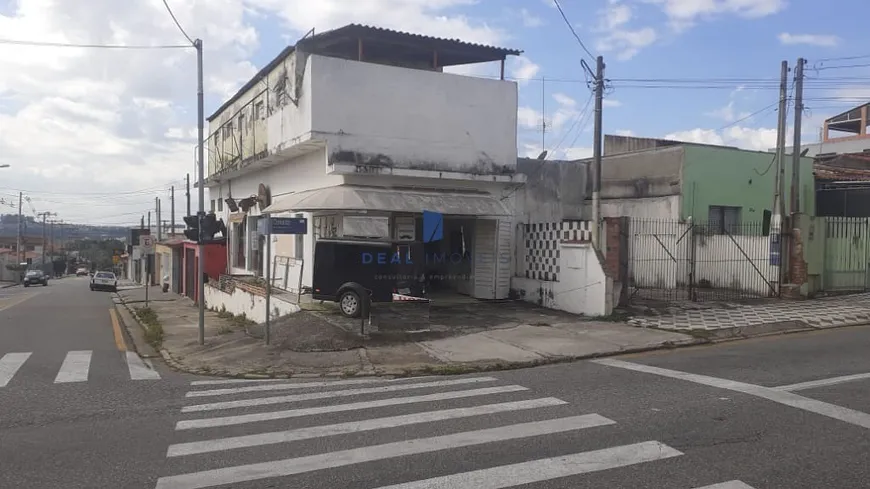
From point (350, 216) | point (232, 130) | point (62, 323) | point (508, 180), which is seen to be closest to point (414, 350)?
point (350, 216)

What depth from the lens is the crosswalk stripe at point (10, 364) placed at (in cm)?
930

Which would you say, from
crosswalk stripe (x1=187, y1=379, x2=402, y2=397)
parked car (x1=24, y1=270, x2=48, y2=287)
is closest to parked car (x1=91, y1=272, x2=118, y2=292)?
parked car (x1=24, y1=270, x2=48, y2=287)

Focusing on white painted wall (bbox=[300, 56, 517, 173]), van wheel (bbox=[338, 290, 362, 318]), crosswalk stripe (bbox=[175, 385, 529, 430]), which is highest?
white painted wall (bbox=[300, 56, 517, 173])

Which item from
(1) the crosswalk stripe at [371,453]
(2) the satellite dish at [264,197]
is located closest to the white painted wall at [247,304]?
(2) the satellite dish at [264,197]

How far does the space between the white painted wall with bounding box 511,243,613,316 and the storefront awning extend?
2.32 m

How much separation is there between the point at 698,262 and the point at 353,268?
435 inches

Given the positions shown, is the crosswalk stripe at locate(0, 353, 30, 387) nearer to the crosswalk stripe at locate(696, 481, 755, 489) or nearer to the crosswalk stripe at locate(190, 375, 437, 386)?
the crosswalk stripe at locate(190, 375, 437, 386)

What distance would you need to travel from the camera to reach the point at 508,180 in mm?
17984

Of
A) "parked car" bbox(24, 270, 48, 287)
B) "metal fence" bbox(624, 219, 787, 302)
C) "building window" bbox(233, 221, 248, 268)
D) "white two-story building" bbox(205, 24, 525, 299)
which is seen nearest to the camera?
"white two-story building" bbox(205, 24, 525, 299)

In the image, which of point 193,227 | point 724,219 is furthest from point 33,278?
point 724,219

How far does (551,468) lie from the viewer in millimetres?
4953

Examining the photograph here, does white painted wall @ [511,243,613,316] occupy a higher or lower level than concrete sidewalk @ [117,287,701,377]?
higher

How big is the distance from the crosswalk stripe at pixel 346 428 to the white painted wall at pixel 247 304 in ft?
27.0

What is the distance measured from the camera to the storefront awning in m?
15.1
